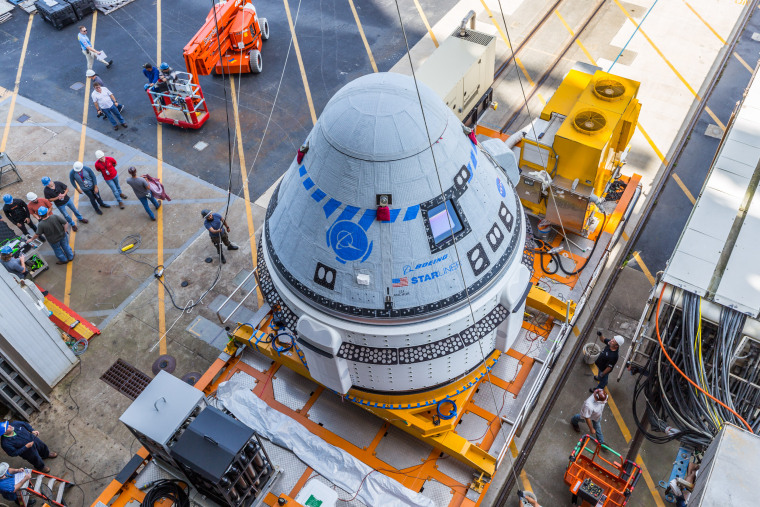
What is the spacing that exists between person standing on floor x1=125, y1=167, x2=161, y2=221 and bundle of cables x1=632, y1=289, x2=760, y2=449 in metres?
12.8

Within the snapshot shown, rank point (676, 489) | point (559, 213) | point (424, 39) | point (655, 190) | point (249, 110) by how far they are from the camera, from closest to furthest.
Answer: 1. point (676, 489)
2. point (559, 213)
3. point (655, 190)
4. point (249, 110)
5. point (424, 39)

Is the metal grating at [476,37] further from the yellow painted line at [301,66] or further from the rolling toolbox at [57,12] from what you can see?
the rolling toolbox at [57,12]

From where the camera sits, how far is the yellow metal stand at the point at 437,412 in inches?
385

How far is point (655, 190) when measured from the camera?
1675 centimetres

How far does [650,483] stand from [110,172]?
1535 centimetres

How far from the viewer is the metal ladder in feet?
38.2

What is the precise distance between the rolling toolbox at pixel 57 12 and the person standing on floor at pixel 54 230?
11.8 metres

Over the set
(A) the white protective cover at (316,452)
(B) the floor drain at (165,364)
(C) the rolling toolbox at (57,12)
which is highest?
(C) the rolling toolbox at (57,12)

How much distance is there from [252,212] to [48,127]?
8.53 m

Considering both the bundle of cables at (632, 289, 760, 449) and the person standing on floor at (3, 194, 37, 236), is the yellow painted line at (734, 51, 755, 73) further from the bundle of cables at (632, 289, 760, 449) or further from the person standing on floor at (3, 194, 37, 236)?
the person standing on floor at (3, 194, 37, 236)

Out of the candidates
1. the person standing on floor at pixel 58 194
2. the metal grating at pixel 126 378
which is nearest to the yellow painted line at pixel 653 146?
the metal grating at pixel 126 378

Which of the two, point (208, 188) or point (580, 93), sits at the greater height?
point (580, 93)

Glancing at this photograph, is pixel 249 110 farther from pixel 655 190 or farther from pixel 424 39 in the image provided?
pixel 655 190

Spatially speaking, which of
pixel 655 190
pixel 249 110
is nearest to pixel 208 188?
pixel 249 110
